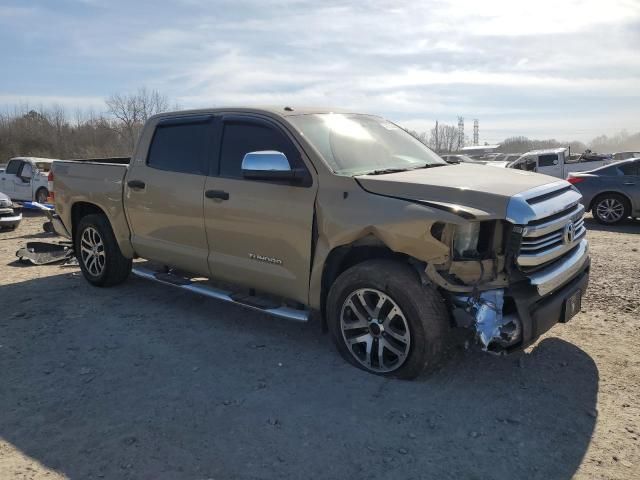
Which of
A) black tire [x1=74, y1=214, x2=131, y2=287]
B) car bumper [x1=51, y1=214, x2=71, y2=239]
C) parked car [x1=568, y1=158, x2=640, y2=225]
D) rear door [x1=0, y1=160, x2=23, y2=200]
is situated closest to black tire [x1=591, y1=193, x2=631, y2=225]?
parked car [x1=568, y1=158, x2=640, y2=225]

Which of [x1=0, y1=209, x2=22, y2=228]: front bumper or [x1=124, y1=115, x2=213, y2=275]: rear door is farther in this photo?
[x1=0, y1=209, x2=22, y2=228]: front bumper

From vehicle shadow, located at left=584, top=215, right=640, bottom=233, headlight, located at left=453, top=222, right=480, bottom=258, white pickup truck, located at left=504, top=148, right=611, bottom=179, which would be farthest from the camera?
white pickup truck, located at left=504, top=148, right=611, bottom=179

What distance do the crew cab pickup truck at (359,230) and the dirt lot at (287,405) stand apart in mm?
389

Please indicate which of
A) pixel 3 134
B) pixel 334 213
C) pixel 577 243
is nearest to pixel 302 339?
pixel 334 213

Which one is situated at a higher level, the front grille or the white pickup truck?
the white pickup truck

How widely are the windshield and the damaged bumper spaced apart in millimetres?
1368

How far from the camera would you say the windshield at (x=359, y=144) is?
429cm

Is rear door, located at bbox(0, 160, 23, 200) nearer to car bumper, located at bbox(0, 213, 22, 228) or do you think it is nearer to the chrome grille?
car bumper, located at bbox(0, 213, 22, 228)

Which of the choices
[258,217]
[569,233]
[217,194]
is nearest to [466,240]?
[569,233]

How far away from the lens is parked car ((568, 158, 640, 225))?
36.8 feet

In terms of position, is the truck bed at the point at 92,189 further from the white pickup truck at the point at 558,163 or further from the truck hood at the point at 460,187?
the white pickup truck at the point at 558,163

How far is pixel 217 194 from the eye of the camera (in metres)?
4.76

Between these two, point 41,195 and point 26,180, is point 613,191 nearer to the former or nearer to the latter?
point 41,195

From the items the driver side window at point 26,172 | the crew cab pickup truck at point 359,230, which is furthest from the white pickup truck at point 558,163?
the driver side window at point 26,172
